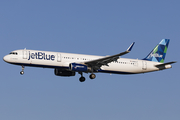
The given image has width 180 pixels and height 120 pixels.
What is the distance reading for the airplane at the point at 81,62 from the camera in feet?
174

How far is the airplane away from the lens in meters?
52.9

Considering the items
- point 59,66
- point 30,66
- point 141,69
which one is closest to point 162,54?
point 141,69

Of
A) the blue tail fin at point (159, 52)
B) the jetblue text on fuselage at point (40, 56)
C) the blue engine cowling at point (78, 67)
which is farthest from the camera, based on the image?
the blue tail fin at point (159, 52)

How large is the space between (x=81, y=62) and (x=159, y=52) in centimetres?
1774

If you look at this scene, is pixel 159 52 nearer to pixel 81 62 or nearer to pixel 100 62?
pixel 100 62

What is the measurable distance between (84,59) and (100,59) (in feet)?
13.1

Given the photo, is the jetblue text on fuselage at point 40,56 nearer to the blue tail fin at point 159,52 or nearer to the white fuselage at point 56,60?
the white fuselage at point 56,60

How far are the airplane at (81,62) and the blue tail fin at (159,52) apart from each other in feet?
0.69

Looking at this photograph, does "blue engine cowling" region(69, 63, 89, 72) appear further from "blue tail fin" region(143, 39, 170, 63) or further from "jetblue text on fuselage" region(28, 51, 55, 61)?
"blue tail fin" region(143, 39, 170, 63)

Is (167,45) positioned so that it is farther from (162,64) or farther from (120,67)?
(120,67)

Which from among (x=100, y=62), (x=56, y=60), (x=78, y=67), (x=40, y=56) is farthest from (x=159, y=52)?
(x=40, y=56)

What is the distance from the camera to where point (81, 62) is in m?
55.7

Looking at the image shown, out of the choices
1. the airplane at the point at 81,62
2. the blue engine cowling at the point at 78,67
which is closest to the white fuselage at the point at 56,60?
the airplane at the point at 81,62

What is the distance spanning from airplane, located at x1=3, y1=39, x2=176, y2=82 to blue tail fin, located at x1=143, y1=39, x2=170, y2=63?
0.21m
